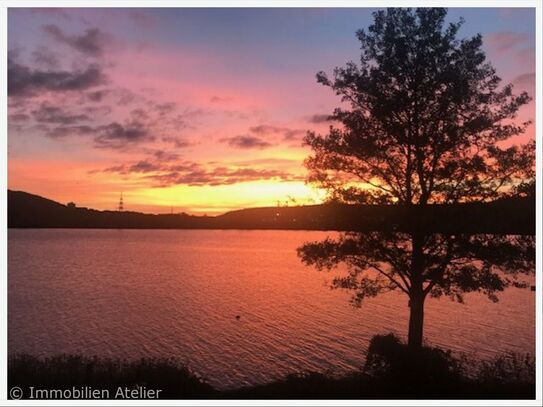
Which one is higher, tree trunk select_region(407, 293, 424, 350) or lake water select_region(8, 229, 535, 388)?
tree trunk select_region(407, 293, 424, 350)

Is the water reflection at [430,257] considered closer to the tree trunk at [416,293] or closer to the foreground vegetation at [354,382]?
the tree trunk at [416,293]

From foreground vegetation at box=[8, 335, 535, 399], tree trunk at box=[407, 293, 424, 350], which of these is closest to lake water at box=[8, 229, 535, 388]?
foreground vegetation at box=[8, 335, 535, 399]

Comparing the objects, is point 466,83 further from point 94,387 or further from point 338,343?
point 338,343

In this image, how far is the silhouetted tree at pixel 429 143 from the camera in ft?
62.3

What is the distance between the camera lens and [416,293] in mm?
19828

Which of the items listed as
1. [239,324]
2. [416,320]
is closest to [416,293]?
[416,320]

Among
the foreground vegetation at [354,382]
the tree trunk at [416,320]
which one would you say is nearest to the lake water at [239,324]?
the foreground vegetation at [354,382]

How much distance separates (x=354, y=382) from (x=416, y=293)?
4.29m

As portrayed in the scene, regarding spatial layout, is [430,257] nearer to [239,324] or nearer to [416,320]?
[416,320]

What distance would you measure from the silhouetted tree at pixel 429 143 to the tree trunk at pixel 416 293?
4cm

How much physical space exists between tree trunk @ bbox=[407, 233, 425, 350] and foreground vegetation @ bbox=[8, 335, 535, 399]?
572 mm

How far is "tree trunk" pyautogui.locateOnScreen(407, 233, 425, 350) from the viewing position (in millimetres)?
19609

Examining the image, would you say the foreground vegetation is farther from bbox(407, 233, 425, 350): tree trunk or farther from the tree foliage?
the tree foliage

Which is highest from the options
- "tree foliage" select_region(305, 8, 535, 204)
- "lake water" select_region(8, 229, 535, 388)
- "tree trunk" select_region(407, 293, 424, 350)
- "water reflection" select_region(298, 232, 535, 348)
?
"tree foliage" select_region(305, 8, 535, 204)
